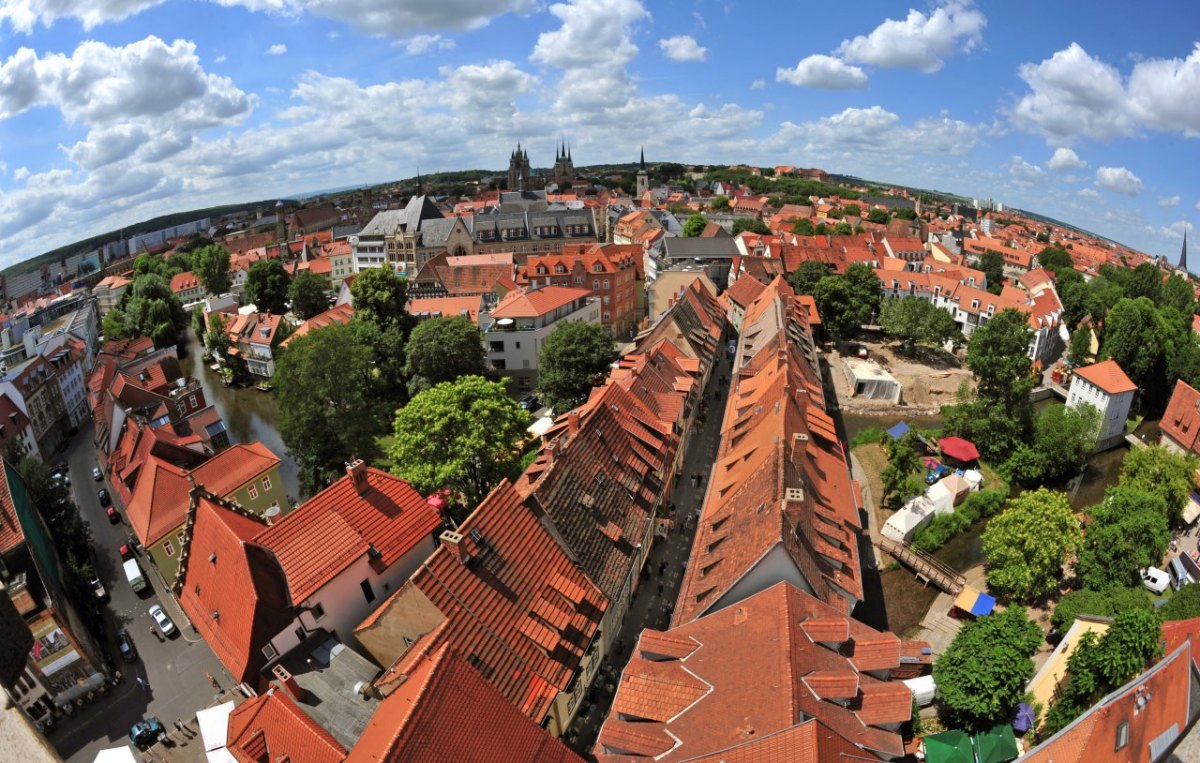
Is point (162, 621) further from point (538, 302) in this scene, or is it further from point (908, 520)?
point (908, 520)

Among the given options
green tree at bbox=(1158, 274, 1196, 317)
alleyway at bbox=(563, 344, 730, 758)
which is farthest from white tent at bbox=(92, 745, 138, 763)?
green tree at bbox=(1158, 274, 1196, 317)

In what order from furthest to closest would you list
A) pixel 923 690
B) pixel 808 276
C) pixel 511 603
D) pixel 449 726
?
pixel 808 276, pixel 923 690, pixel 511 603, pixel 449 726

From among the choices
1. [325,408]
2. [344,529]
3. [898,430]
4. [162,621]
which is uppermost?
[325,408]

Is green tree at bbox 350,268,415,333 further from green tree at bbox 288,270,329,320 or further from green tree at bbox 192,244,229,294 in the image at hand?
green tree at bbox 192,244,229,294

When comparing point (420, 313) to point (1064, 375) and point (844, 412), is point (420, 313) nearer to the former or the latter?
point (844, 412)

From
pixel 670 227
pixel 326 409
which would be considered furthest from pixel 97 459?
pixel 670 227

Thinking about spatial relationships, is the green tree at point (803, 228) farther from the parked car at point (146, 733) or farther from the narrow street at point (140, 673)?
the parked car at point (146, 733)

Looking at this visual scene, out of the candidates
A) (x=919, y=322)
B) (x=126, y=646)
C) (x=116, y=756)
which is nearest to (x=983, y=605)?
(x=116, y=756)

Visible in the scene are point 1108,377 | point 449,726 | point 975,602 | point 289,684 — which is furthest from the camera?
point 1108,377
